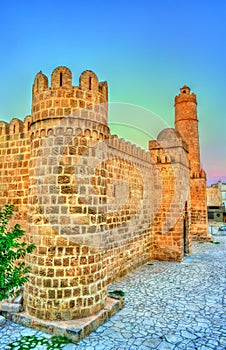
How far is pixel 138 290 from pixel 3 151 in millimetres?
5331

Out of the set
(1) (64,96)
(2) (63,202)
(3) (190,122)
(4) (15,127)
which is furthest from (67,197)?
(3) (190,122)

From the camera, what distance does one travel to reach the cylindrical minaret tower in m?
21.9

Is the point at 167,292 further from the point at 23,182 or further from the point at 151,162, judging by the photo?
the point at 151,162

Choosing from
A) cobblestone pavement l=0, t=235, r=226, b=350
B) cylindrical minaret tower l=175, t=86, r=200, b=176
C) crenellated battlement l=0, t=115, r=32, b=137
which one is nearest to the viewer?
cobblestone pavement l=0, t=235, r=226, b=350

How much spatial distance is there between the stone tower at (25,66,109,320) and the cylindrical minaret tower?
687 inches

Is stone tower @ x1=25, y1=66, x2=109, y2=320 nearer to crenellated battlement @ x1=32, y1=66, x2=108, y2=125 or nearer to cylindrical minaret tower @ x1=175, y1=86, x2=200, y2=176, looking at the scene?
crenellated battlement @ x1=32, y1=66, x2=108, y2=125

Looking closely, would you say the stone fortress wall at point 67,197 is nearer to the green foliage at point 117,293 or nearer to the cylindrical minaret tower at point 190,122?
the green foliage at point 117,293

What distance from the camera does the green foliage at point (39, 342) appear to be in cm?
429

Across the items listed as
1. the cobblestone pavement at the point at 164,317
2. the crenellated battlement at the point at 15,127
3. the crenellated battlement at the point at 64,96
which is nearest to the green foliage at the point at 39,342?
the cobblestone pavement at the point at 164,317

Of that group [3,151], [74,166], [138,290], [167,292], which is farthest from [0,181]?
[167,292]

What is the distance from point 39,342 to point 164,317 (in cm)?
252

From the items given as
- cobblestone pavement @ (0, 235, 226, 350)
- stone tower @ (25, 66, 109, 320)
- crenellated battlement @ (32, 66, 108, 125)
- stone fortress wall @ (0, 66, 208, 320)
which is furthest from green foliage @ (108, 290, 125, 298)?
crenellated battlement @ (32, 66, 108, 125)

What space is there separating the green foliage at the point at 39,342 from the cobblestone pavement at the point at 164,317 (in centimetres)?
11

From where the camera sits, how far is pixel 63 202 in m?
5.23
